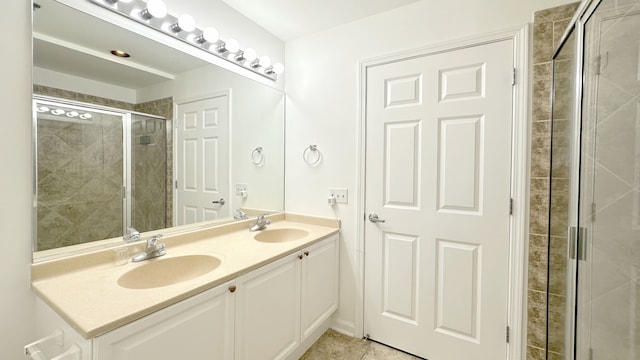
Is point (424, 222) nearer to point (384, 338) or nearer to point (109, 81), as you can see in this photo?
point (384, 338)

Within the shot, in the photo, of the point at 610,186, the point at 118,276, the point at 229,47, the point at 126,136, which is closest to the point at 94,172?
the point at 126,136

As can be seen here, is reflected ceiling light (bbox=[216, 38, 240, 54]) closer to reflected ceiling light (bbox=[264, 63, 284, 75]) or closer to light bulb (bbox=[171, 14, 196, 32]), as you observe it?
light bulb (bbox=[171, 14, 196, 32])

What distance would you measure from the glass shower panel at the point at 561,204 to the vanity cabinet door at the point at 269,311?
139cm

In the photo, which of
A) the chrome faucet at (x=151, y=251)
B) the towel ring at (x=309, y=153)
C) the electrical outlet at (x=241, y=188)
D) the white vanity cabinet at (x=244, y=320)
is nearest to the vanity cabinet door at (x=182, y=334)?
the white vanity cabinet at (x=244, y=320)

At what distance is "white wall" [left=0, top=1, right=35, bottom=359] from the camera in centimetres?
101

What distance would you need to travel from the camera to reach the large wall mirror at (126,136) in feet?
3.70

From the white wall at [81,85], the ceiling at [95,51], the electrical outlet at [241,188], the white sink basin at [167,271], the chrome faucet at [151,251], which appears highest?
the ceiling at [95,51]

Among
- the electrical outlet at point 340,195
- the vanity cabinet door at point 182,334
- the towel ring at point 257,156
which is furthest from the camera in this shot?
the towel ring at point 257,156

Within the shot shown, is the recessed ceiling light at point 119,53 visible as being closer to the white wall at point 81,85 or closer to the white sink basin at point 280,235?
the white wall at point 81,85

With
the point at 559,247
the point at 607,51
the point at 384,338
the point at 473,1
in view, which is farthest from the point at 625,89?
the point at 384,338

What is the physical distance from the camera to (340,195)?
2.05 m

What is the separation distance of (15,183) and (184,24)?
110cm

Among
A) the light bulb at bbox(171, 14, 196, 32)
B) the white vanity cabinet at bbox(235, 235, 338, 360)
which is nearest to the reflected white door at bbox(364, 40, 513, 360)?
the white vanity cabinet at bbox(235, 235, 338, 360)

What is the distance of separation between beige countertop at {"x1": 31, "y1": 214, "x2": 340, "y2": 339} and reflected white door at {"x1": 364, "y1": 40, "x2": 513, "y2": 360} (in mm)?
650
